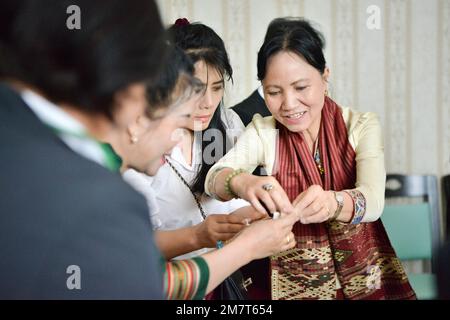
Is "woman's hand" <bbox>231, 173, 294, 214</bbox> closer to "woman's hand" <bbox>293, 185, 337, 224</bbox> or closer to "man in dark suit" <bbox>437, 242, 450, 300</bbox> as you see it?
"woman's hand" <bbox>293, 185, 337, 224</bbox>

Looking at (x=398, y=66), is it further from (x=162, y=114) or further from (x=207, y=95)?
(x=162, y=114)

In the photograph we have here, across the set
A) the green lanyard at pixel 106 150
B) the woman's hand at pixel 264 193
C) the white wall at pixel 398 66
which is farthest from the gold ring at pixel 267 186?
the white wall at pixel 398 66

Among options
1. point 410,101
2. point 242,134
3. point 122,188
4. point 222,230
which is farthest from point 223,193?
point 410,101

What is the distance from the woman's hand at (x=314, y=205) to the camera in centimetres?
107

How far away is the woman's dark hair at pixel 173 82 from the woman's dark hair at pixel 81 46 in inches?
8.6

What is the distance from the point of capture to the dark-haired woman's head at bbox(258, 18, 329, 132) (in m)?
1.17

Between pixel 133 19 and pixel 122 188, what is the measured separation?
0.20 meters

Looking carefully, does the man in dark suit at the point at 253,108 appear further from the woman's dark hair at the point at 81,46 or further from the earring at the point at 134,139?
the woman's dark hair at the point at 81,46

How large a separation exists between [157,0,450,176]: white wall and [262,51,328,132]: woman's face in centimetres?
90

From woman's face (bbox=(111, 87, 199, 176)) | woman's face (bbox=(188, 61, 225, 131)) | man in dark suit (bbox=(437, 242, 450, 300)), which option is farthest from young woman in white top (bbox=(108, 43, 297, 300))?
man in dark suit (bbox=(437, 242, 450, 300))

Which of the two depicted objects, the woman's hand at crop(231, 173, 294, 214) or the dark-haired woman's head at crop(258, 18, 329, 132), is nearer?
the woman's hand at crop(231, 173, 294, 214)

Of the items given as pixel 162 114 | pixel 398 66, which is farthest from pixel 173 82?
pixel 398 66

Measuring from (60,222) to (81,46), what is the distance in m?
0.21

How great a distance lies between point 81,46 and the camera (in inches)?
23.5
